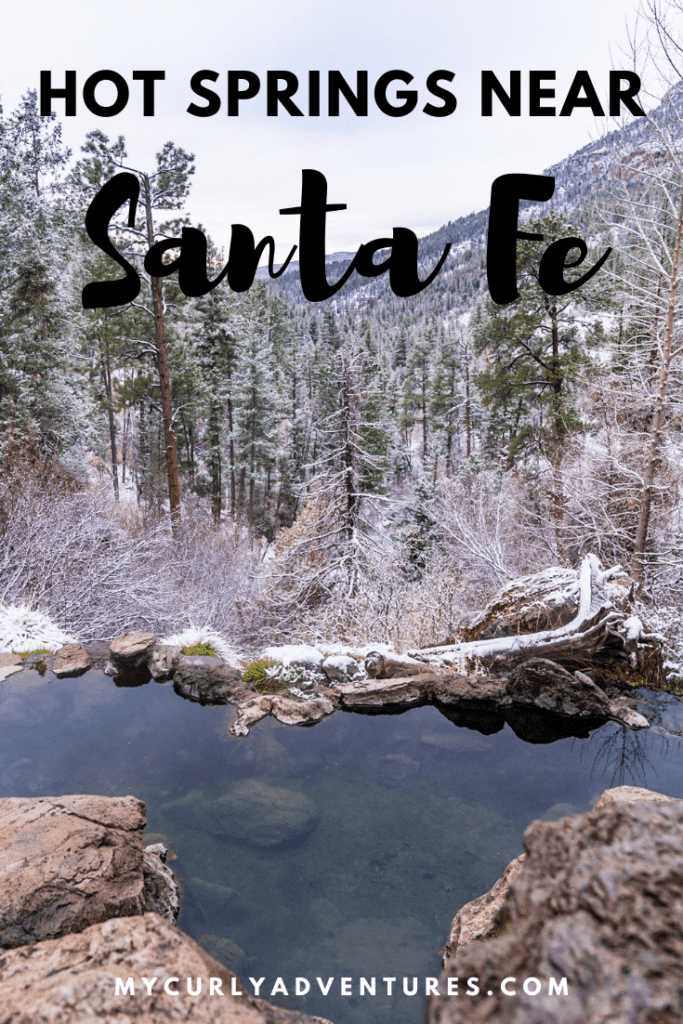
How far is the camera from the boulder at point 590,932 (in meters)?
1.21

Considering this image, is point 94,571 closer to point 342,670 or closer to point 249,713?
point 249,713

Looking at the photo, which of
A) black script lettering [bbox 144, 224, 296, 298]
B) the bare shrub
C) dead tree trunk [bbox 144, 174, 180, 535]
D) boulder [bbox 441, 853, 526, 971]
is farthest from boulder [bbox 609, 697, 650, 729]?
dead tree trunk [bbox 144, 174, 180, 535]

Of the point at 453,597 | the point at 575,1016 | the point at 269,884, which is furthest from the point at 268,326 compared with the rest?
the point at 575,1016

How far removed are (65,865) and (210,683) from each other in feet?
13.6

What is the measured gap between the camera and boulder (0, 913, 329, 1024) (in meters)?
2.15

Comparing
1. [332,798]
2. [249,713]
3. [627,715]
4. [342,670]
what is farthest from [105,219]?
[627,715]

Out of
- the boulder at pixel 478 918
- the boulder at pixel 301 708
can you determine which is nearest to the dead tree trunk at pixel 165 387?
the boulder at pixel 301 708

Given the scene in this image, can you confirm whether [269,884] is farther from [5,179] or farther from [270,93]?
[5,179]

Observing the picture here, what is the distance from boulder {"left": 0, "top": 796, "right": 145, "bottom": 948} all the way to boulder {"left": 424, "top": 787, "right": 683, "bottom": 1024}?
295 cm

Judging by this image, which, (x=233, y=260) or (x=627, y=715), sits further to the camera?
(x=233, y=260)

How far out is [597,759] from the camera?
6.58m

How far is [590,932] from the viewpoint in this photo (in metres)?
1.38

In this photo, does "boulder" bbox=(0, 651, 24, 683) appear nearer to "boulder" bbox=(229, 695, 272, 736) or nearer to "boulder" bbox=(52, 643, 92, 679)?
"boulder" bbox=(52, 643, 92, 679)

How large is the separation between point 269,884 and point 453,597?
26.4 feet
